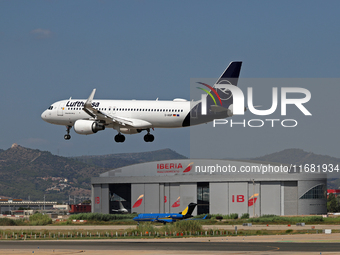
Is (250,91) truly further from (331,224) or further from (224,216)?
(224,216)

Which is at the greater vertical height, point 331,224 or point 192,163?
point 192,163

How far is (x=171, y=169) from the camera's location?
486ft

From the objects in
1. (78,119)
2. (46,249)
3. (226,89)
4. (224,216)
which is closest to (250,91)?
(226,89)

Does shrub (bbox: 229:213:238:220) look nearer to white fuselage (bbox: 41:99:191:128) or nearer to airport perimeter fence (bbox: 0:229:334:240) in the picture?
airport perimeter fence (bbox: 0:229:334:240)

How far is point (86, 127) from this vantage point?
71750 millimetres

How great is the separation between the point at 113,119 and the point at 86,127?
12.0 feet

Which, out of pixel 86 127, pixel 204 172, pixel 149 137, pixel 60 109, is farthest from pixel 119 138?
pixel 204 172

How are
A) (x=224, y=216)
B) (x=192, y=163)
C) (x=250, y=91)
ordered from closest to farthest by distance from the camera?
(x=250, y=91), (x=224, y=216), (x=192, y=163)

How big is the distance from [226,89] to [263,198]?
70.8m

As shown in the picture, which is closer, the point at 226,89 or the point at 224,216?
the point at 226,89

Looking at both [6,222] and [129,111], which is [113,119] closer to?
[129,111]

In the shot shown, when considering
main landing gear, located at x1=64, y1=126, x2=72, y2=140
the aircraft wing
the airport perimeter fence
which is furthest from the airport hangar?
the aircraft wing

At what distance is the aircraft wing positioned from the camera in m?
72.2

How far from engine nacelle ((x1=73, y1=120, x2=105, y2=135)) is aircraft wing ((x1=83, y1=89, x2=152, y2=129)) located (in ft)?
4.29
